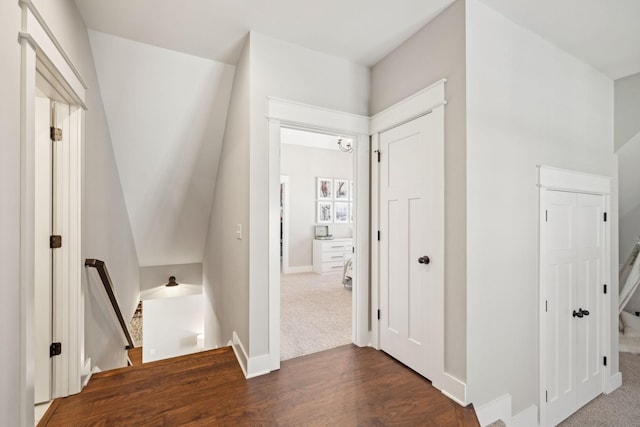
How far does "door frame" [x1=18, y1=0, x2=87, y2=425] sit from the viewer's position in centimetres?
124

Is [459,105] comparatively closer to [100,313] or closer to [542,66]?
[542,66]

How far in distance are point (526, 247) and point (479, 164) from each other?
0.79 m

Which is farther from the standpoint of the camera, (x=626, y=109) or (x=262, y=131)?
(x=626, y=109)

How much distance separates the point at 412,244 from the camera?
2324 millimetres

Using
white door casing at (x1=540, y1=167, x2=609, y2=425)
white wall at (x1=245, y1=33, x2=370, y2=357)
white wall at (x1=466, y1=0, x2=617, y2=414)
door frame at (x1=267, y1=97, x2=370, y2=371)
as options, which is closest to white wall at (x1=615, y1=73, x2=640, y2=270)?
white door casing at (x1=540, y1=167, x2=609, y2=425)

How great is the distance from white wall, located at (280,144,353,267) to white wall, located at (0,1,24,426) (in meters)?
5.39

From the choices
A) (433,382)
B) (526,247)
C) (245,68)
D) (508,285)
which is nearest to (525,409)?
(433,382)

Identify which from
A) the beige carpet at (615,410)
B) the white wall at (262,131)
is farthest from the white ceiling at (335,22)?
the beige carpet at (615,410)

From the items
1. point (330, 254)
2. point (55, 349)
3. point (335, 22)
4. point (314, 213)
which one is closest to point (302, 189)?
point (314, 213)

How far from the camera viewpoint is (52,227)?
188 centimetres

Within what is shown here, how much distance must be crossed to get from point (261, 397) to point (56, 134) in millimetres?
2150

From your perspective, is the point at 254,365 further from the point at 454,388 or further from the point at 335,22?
the point at 335,22

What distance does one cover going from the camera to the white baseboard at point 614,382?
2.82 meters

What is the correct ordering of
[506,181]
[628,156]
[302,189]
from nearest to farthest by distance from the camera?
[506,181] < [628,156] < [302,189]
